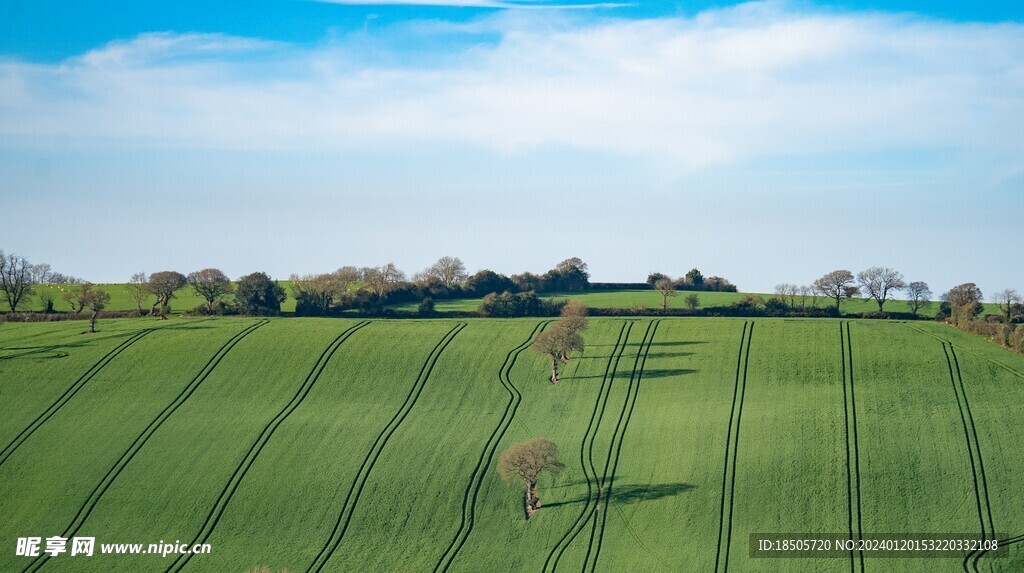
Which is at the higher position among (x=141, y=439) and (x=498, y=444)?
(x=141, y=439)

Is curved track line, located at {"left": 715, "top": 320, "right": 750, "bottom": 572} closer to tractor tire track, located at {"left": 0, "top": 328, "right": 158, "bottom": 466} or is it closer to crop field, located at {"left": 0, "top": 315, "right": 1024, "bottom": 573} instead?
crop field, located at {"left": 0, "top": 315, "right": 1024, "bottom": 573}

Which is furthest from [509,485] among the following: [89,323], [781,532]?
[89,323]

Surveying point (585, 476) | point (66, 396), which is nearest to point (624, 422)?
point (585, 476)

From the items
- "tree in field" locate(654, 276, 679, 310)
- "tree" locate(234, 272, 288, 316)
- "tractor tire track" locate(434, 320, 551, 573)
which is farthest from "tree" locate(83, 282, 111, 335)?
"tree in field" locate(654, 276, 679, 310)

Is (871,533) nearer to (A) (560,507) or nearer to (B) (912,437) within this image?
(B) (912,437)

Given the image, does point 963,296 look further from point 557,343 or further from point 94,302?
point 94,302
